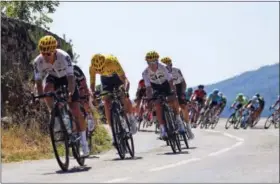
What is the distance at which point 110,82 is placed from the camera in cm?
1299

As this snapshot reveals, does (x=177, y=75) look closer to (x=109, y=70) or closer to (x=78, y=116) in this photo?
(x=109, y=70)

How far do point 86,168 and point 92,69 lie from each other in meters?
2.99

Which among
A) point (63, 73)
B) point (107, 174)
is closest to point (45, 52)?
point (63, 73)

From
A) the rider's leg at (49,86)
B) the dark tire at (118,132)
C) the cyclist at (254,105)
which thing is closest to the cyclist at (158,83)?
the dark tire at (118,132)

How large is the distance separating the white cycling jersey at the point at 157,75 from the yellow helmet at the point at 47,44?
4.42 metres

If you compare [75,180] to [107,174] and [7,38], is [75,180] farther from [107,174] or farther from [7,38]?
[7,38]

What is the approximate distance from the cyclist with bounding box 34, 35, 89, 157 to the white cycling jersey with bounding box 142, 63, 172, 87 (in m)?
3.57

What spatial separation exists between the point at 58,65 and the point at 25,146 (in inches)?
180

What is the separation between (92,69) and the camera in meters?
13.0

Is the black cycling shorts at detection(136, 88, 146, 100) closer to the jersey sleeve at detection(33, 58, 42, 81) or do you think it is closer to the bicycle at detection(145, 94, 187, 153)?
the bicycle at detection(145, 94, 187, 153)

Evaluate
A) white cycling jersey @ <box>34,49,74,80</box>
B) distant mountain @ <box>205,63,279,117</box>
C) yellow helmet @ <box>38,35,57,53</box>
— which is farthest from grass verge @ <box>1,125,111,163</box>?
distant mountain @ <box>205,63,279,117</box>

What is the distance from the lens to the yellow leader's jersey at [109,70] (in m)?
13.0

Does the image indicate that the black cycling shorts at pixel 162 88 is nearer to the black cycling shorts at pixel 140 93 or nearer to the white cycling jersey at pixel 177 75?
the white cycling jersey at pixel 177 75

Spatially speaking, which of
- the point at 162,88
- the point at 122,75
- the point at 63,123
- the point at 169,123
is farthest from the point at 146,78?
the point at 63,123
